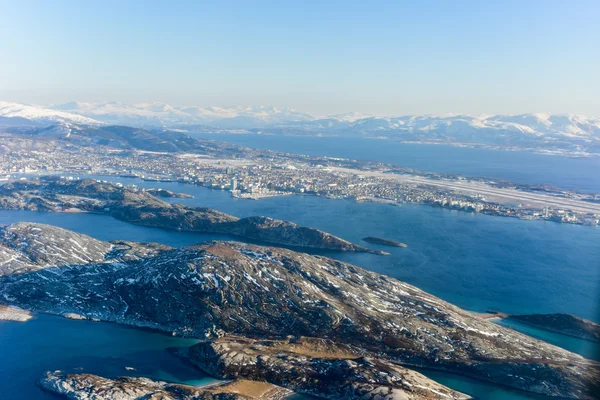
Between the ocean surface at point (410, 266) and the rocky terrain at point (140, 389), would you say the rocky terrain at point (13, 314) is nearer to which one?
the ocean surface at point (410, 266)

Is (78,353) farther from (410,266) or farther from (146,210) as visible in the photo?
(146,210)

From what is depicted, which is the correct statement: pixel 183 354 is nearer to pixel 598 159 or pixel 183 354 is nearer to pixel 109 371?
pixel 109 371

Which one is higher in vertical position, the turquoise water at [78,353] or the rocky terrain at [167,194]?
the rocky terrain at [167,194]

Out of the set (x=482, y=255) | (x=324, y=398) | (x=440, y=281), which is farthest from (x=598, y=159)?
(x=324, y=398)

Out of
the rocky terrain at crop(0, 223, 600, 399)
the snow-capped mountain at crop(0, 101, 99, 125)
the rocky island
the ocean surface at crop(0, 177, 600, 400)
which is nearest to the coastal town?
the ocean surface at crop(0, 177, 600, 400)

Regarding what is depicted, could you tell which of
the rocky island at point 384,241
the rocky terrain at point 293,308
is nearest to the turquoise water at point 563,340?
the rocky terrain at point 293,308

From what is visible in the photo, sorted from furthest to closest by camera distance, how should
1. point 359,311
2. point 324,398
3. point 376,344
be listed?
1. point 359,311
2. point 376,344
3. point 324,398

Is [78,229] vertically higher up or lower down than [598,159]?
lower down

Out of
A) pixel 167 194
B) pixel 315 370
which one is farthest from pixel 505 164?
pixel 315 370
